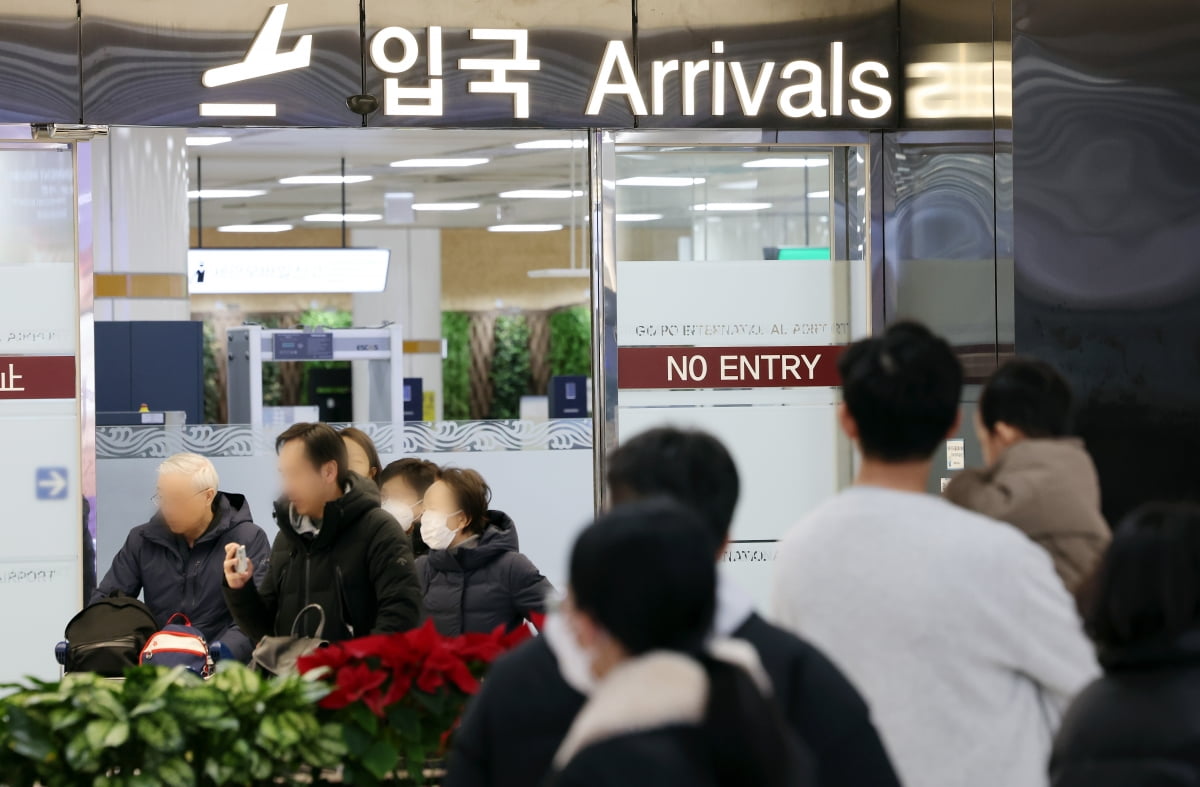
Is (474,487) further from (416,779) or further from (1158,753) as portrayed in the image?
(1158,753)

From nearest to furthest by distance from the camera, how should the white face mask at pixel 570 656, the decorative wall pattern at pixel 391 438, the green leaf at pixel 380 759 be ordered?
the white face mask at pixel 570 656 < the green leaf at pixel 380 759 < the decorative wall pattern at pixel 391 438

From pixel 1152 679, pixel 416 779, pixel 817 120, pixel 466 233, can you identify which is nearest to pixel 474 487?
pixel 416 779

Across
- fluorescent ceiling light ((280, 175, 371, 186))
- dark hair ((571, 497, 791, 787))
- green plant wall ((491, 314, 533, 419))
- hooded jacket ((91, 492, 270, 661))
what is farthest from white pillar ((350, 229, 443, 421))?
dark hair ((571, 497, 791, 787))

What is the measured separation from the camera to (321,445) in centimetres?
417

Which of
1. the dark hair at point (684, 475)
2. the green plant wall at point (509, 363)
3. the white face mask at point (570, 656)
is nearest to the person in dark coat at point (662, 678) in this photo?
the white face mask at point (570, 656)

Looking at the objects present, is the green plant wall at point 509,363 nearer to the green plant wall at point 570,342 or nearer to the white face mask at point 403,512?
the green plant wall at point 570,342

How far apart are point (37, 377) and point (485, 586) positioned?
2.21m

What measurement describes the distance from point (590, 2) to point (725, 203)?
935mm

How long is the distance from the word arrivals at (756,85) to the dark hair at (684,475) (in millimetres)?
4155

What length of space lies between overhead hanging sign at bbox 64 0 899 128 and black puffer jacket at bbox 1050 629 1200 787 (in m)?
4.34

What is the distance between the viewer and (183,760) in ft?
9.14

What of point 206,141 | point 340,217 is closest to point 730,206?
point 206,141

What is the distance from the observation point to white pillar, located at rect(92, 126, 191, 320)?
32.8 ft

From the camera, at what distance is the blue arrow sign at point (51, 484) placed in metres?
Result: 5.86
